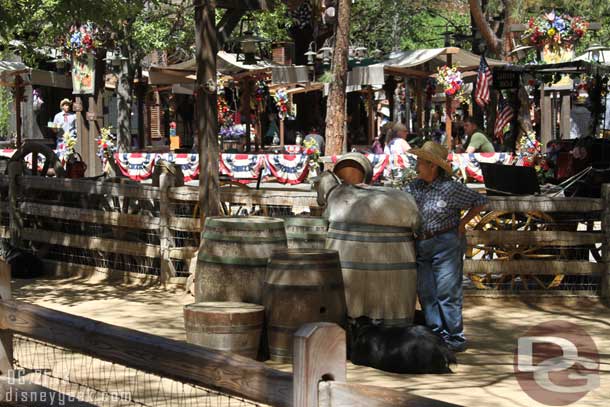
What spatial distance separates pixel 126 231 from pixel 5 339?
6.69 m

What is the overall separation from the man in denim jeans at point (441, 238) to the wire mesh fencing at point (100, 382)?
7.05 feet

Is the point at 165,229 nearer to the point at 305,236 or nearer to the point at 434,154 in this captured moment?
the point at 305,236

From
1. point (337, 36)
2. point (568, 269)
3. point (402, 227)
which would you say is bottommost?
point (568, 269)

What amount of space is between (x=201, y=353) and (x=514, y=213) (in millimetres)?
7108

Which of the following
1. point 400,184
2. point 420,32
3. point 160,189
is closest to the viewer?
point 160,189

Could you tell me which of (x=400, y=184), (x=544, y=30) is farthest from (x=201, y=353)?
(x=544, y=30)

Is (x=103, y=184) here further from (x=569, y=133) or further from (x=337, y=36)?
(x=569, y=133)

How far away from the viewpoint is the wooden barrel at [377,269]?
7.55 metres

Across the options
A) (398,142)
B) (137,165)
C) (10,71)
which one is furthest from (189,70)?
(398,142)

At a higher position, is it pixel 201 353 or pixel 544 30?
pixel 544 30

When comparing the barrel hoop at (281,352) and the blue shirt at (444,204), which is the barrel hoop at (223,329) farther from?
the blue shirt at (444,204)

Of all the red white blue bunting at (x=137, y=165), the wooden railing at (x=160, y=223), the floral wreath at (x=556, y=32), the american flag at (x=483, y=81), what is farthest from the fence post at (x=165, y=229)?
the red white blue bunting at (x=137, y=165)

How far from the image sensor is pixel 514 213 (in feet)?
34.9

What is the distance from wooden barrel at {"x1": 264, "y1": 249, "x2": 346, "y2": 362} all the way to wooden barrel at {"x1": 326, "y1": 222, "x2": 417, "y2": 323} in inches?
9.7
